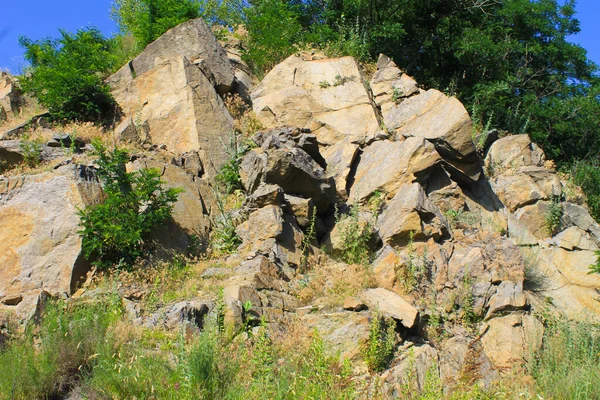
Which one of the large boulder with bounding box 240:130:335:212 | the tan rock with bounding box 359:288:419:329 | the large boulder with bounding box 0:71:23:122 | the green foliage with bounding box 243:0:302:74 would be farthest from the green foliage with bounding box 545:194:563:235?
the large boulder with bounding box 0:71:23:122

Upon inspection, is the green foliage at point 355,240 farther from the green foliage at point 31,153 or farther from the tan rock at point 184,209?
the green foliage at point 31,153

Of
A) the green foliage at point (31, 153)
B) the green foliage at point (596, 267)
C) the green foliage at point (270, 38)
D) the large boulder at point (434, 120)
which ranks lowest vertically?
the green foliage at point (596, 267)

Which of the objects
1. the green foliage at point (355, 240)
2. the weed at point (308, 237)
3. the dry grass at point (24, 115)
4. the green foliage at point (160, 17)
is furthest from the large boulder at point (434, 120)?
the dry grass at point (24, 115)

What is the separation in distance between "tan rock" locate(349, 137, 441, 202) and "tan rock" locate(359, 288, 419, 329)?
101 inches

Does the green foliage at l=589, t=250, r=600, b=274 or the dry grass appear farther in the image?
the dry grass

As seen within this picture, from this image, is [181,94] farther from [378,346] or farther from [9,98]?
[378,346]

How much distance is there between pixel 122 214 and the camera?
7.35 m

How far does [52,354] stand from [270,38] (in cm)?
961

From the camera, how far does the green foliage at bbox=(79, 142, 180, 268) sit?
7.19 metres

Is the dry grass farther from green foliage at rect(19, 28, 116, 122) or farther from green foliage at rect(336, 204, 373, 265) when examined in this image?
green foliage at rect(336, 204, 373, 265)

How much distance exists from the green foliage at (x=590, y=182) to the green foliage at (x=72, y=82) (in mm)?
9911

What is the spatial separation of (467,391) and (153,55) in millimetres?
9104

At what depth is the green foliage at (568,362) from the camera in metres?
5.04

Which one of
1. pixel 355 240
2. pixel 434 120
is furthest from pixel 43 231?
pixel 434 120
